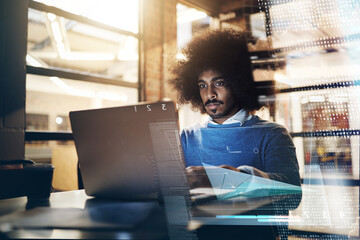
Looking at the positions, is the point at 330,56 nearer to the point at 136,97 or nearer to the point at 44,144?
the point at 136,97

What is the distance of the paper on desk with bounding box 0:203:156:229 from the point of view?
0.59 metres

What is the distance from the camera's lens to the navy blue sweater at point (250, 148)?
46.1 inches

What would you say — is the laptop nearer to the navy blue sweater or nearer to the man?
the man

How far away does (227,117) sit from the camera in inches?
59.9

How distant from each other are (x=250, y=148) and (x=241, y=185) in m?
0.40

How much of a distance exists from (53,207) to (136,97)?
238 cm

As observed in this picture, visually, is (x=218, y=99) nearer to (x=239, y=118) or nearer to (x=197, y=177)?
(x=239, y=118)

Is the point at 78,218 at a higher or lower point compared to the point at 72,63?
lower

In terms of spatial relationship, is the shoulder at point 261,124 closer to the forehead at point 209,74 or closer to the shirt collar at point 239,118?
the shirt collar at point 239,118

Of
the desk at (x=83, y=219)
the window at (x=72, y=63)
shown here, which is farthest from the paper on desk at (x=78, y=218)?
the window at (x=72, y=63)

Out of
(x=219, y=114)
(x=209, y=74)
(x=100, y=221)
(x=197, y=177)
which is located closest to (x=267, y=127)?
(x=219, y=114)

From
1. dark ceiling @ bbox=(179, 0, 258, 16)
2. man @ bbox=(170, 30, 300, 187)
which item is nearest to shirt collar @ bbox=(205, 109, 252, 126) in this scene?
man @ bbox=(170, 30, 300, 187)

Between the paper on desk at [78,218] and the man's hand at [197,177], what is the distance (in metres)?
Result: 0.13

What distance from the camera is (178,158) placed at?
2.25 feet
